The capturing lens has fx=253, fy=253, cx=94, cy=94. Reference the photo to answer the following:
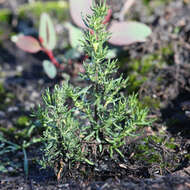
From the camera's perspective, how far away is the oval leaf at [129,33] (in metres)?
2.16

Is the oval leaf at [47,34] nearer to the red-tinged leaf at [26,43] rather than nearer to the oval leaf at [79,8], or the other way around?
the red-tinged leaf at [26,43]

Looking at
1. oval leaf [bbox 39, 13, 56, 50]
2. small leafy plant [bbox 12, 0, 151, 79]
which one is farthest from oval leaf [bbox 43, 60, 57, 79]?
oval leaf [bbox 39, 13, 56, 50]

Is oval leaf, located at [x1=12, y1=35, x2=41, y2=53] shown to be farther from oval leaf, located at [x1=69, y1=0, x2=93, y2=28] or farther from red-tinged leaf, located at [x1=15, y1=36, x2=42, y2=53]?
oval leaf, located at [x1=69, y1=0, x2=93, y2=28]

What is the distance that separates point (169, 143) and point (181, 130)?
0.16 m

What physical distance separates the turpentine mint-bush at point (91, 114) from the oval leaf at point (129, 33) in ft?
3.42

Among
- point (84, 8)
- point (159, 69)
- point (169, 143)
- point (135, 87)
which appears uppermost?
point (84, 8)

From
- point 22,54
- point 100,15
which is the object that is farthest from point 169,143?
point 22,54

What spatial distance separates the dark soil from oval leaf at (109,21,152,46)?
20cm

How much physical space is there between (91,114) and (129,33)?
1.21 meters

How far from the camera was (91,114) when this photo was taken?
47.0 inches

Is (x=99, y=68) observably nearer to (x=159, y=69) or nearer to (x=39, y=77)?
(x=159, y=69)

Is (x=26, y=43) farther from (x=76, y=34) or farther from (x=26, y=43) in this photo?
(x=76, y=34)

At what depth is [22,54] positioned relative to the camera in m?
2.99

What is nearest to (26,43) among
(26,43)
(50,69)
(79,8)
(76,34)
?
(26,43)
